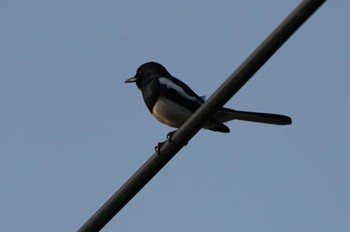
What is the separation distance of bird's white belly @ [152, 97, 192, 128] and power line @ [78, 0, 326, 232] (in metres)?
2.57

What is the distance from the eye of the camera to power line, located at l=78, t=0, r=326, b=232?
301 centimetres

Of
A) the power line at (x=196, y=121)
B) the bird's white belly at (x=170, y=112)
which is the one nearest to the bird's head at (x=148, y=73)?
the bird's white belly at (x=170, y=112)

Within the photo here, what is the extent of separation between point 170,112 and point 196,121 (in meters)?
2.75

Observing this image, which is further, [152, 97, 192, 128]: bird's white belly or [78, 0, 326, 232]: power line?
[152, 97, 192, 128]: bird's white belly

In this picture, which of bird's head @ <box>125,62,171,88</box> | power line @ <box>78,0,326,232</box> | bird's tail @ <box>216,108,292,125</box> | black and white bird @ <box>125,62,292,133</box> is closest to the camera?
power line @ <box>78,0,326,232</box>

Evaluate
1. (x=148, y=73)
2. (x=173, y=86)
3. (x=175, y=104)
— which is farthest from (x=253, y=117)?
(x=148, y=73)

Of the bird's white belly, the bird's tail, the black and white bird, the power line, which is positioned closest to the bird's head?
the black and white bird

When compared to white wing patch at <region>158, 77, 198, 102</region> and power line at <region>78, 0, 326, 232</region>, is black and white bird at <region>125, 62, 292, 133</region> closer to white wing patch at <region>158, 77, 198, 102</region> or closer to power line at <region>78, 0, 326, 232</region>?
white wing patch at <region>158, 77, 198, 102</region>

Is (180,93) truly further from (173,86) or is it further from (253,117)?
(253,117)

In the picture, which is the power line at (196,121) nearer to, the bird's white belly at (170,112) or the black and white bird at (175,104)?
the black and white bird at (175,104)

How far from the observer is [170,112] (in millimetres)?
6207

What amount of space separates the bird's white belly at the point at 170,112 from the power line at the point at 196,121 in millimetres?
2566

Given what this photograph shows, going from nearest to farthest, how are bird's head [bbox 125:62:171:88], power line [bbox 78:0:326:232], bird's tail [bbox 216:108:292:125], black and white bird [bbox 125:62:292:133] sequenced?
power line [bbox 78:0:326:232] < bird's tail [bbox 216:108:292:125] < black and white bird [bbox 125:62:292:133] < bird's head [bbox 125:62:171:88]

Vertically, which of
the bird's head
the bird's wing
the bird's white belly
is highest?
the bird's head
